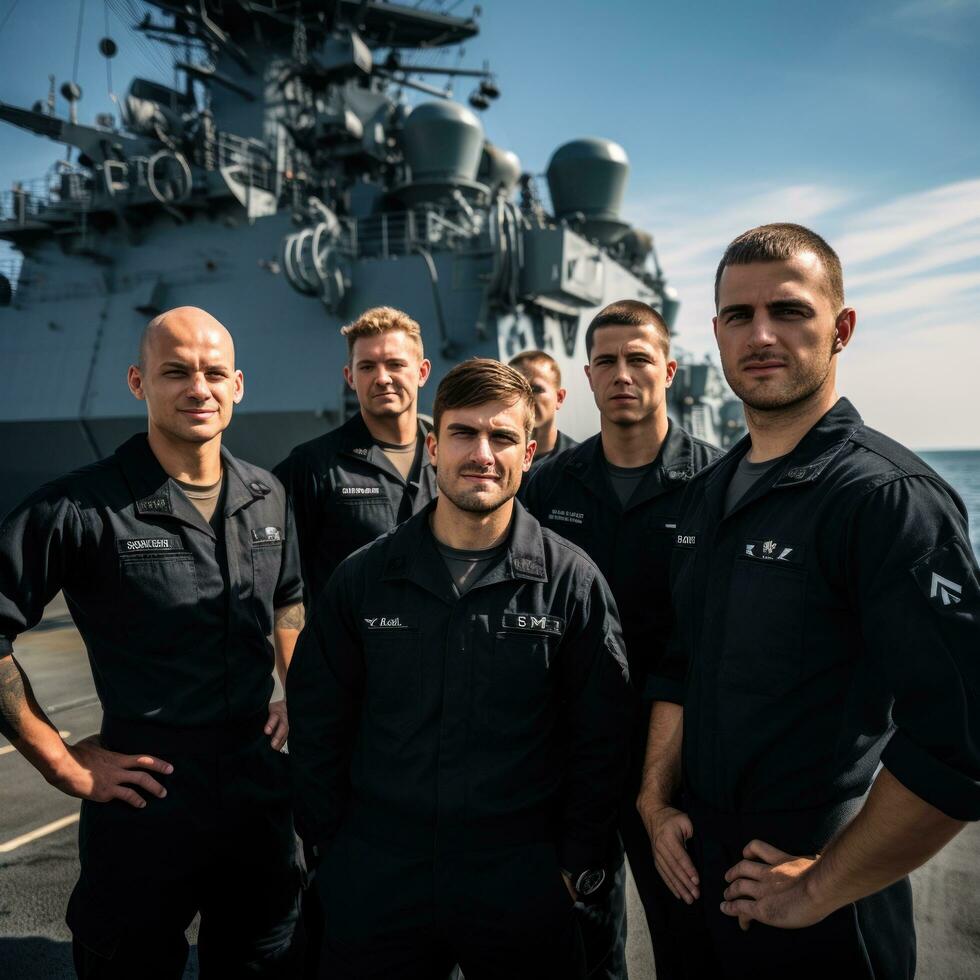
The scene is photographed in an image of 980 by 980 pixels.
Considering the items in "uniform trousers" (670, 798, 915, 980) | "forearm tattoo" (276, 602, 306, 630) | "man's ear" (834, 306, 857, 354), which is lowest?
"uniform trousers" (670, 798, 915, 980)

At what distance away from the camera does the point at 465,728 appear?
1.86 m

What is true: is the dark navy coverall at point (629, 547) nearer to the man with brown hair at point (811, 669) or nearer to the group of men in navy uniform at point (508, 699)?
the group of men in navy uniform at point (508, 699)

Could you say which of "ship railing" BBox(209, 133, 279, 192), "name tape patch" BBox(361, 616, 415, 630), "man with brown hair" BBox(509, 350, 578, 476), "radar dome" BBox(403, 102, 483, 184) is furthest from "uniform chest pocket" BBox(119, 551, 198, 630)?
"radar dome" BBox(403, 102, 483, 184)

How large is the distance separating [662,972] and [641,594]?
3.94 feet

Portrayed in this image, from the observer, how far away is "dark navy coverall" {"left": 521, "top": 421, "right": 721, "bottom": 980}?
96.0 inches

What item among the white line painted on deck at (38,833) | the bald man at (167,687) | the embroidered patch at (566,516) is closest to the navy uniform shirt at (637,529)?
the embroidered patch at (566,516)

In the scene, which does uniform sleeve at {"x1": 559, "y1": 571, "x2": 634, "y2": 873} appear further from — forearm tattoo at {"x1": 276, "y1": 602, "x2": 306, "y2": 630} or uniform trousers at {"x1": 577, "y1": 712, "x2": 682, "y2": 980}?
forearm tattoo at {"x1": 276, "y1": 602, "x2": 306, "y2": 630}

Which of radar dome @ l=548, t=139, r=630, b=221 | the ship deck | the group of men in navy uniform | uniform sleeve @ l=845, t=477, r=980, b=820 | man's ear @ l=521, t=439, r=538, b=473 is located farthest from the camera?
radar dome @ l=548, t=139, r=630, b=221

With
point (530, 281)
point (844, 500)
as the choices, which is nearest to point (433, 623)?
point (844, 500)

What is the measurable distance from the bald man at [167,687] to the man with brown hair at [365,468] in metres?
0.79

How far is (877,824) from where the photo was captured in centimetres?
135

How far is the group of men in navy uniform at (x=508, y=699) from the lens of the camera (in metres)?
1.49

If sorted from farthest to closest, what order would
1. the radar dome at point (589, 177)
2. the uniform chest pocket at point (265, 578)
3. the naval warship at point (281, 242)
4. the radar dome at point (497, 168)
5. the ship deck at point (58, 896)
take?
the radar dome at point (497, 168) → the radar dome at point (589, 177) → the naval warship at point (281, 242) → the ship deck at point (58, 896) → the uniform chest pocket at point (265, 578)

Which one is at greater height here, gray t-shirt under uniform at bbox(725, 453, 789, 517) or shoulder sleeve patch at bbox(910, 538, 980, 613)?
gray t-shirt under uniform at bbox(725, 453, 789, 517)
